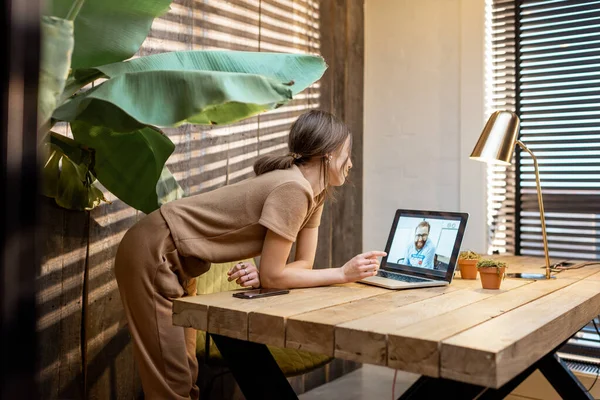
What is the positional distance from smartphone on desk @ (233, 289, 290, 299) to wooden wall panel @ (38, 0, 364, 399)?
2.61 feet

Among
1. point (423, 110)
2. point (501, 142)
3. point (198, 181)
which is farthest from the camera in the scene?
point (423, 110)

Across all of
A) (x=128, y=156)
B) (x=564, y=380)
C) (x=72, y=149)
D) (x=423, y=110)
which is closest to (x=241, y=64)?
(x=128, y=156)

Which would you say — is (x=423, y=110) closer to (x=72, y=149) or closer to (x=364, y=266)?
(x=364, y=266)

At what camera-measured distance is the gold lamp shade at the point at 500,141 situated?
226cm

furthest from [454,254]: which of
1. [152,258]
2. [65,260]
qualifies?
[65,260]

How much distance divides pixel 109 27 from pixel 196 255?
2.29 ft

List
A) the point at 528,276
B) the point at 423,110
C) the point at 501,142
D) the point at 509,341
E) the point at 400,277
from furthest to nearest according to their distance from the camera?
the point at 423,110 → the point at 501,142 → the point at 528,276 → the point at 400,277 → the point at 509,341

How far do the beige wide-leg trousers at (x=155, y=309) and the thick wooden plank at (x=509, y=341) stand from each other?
88cm

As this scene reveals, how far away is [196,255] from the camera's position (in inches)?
69.6

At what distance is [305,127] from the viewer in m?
1.95

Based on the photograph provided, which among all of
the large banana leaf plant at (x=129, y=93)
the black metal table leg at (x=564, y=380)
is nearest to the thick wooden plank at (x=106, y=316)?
the large banana leaf plant at (x=129, y=93)

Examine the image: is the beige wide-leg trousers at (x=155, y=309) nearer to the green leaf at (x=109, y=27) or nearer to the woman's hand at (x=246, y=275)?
the woman's hand at (x=246, y=275)

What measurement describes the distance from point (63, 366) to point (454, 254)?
4.53 feet

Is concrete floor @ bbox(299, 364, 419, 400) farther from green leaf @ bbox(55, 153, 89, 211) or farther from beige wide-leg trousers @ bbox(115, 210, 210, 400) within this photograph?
green leaf @ bbox(55, 153, 89, 211)
